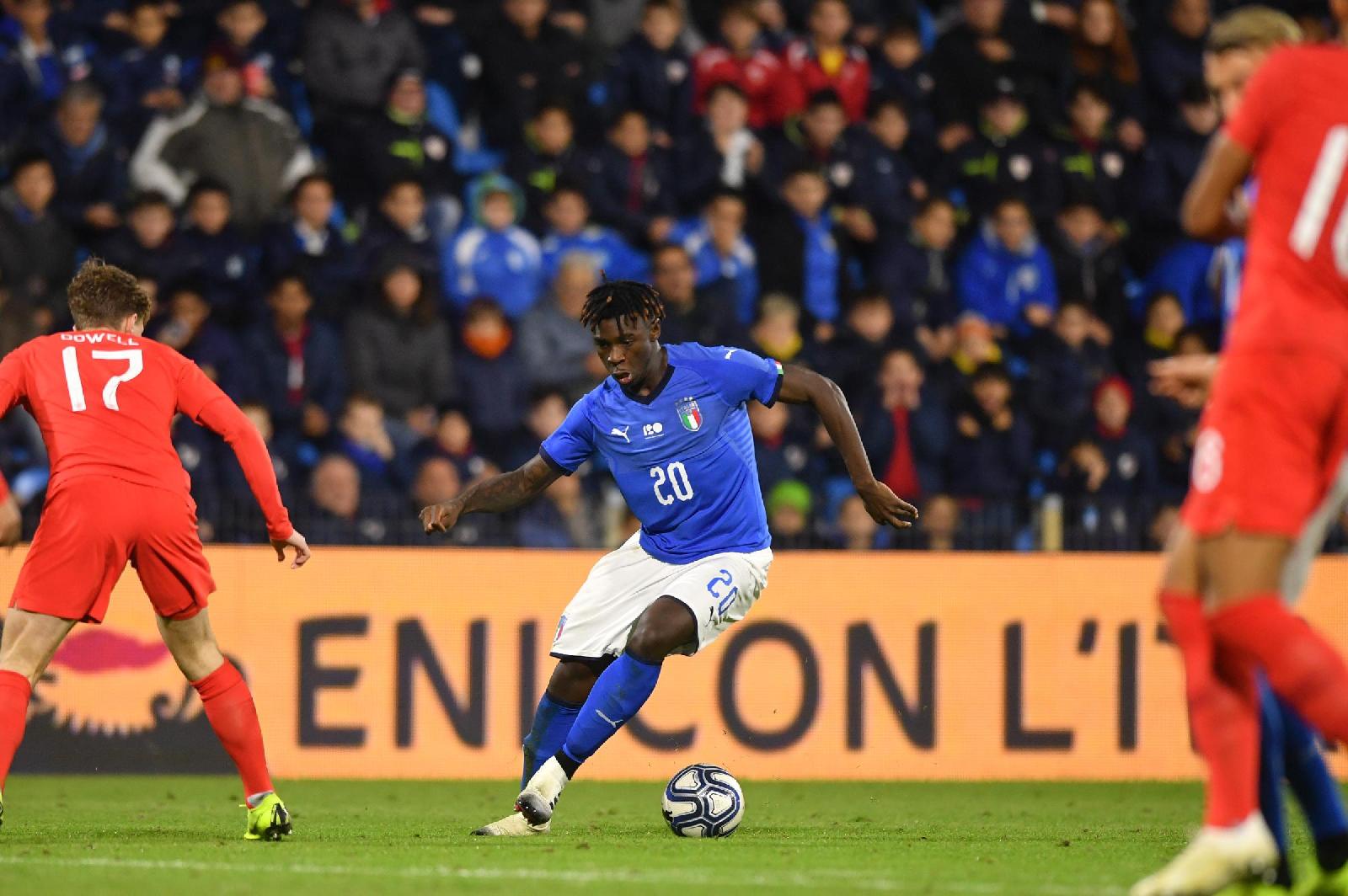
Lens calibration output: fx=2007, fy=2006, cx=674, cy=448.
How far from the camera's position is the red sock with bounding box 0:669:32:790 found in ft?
23.8

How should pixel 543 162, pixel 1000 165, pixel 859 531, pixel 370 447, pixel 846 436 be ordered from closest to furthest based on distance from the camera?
pixel 846 436 → pixel 859 531 → pixel 370 447 → pixel 543 162 → pixel 1000 165

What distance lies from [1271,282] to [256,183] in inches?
387

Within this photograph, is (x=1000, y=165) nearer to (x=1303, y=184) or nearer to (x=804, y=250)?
(x=804, y=250)

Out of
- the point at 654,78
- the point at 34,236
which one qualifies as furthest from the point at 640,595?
the point at 654,78

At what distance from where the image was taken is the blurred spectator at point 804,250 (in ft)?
47.2

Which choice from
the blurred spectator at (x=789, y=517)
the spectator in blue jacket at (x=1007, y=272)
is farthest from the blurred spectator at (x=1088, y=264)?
the blurred spectator at (x=789, y=517)

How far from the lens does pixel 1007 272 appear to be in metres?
14.9

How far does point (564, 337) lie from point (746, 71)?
2.89 meters

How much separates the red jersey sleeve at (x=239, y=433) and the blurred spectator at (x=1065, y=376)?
754cm

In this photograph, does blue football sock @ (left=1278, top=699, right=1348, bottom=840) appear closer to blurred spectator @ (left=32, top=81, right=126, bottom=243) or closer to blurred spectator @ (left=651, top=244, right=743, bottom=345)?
blurred spectator @ (left=651, top=244, right=743, bottom=345)

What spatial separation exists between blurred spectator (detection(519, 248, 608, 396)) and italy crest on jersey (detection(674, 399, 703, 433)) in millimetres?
5047

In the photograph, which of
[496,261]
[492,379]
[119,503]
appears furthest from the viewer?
[496,261]

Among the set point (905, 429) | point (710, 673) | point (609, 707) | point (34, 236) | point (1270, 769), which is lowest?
point (710, 673)

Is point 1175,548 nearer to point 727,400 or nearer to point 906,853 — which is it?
point 906,853
